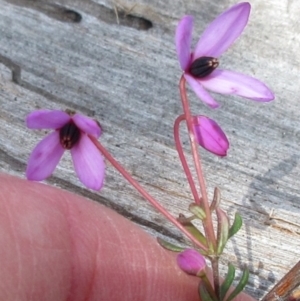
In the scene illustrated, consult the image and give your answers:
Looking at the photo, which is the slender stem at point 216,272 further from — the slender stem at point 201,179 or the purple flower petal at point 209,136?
the purple flower petal at point 209,136

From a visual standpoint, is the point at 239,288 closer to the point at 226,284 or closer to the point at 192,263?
the point at 226,284

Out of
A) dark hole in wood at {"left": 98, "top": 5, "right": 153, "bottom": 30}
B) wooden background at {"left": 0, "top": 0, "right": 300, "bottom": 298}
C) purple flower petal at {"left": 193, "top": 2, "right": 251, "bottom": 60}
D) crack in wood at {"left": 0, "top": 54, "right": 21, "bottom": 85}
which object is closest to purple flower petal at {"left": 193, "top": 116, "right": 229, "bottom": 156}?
purple flower petal at {"left": 193, "top": 2, "right": 251, "bottom": 60}

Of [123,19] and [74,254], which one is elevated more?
[123,19]

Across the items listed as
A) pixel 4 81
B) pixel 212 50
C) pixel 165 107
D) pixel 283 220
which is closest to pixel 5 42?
pixel 4 81

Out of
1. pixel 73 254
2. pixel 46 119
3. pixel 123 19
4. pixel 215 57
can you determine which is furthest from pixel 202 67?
pixel 73 254

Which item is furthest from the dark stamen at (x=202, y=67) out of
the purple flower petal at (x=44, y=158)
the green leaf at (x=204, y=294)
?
the green leaf at (x=204, y=294)

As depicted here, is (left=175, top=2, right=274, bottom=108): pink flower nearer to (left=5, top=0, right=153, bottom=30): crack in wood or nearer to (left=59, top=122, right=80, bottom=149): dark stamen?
(left=59, top=122, right=80, bottom=149): dark stamen
